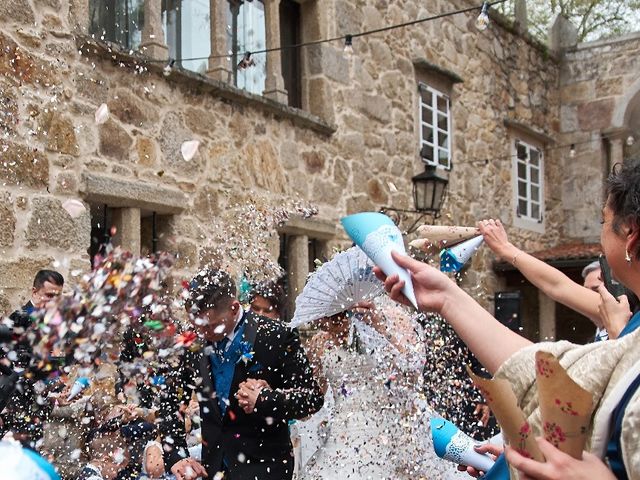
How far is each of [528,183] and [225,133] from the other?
7.43 meters

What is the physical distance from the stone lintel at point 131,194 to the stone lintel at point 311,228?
152 centimetres

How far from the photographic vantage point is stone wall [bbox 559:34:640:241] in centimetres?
1482

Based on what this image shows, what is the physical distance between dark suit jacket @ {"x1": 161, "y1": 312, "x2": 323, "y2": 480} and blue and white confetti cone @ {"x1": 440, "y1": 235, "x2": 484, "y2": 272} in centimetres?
79

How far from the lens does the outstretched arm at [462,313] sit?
5.98ft

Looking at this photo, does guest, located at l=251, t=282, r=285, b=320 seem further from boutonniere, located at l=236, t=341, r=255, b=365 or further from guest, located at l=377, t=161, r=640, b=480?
guest, located at l=377, t=161, r=640, b=480

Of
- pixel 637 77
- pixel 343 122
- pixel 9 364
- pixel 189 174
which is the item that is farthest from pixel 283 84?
pixel 637 77

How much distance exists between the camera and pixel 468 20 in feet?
40.9

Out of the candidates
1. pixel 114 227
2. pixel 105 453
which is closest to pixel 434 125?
pixel 114 227

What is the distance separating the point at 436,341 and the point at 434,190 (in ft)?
16.0

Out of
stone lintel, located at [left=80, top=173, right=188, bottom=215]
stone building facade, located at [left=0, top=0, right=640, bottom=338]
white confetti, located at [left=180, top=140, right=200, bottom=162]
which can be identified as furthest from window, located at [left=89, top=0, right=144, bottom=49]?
stone lintel, located at [left=80, top=173, right=188, bottom=215]

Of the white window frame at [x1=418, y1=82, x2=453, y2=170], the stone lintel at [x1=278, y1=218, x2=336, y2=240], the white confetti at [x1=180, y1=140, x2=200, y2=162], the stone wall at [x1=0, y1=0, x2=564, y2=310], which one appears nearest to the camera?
the stone wall at [x1=0, y1=0, x2=564, y2=310]

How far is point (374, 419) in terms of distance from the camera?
4316 mm

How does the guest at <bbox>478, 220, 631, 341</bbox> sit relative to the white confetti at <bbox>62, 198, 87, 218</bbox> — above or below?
below

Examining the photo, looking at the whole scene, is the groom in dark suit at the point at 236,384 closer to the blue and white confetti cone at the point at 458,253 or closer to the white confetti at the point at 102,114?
the blue and white confetti cone at the point at 458,253
